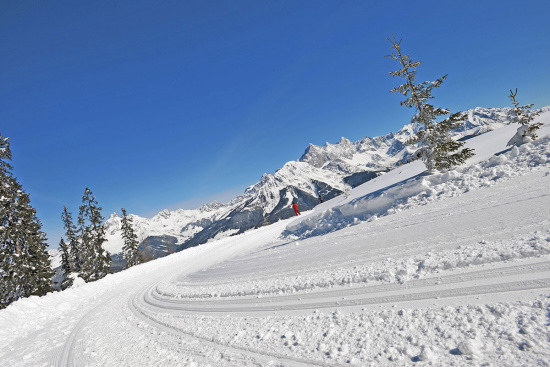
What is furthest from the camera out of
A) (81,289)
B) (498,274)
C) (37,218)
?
(37,218)

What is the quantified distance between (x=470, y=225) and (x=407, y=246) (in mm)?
→ 1560

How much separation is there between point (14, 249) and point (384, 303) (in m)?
30.1

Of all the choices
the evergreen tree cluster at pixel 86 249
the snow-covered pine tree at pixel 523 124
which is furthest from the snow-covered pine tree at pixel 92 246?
the snow-covered pine tree at pixel 523 124

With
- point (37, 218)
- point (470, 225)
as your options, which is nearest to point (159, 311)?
point (470, 225)

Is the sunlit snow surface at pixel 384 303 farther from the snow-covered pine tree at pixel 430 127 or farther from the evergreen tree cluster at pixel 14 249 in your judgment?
the evergreen tree cluster at pixel 14 249

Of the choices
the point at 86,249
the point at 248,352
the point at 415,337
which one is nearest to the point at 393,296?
the point at 415,337

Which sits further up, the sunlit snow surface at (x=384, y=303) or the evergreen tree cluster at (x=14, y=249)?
the evergreen tree cluster at (x=14, y=249)

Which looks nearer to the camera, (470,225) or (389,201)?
(470,225)

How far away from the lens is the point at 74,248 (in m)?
38.8

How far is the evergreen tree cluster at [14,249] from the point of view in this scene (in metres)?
20.4

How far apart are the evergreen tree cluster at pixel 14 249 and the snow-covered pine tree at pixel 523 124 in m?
34.5

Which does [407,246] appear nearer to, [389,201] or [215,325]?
[215,325]

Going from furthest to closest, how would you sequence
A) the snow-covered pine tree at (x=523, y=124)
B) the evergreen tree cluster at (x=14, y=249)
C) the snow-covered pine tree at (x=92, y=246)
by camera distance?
the snow-covered pine tree at (x=92, y=246) → the evergreen tree cluster at (x=14, y=249) → the snow-covered pine tree at (x=523, y=124)

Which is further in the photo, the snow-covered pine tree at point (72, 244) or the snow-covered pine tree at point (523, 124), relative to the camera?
the snow-covered pine tree at point (72, 244)
